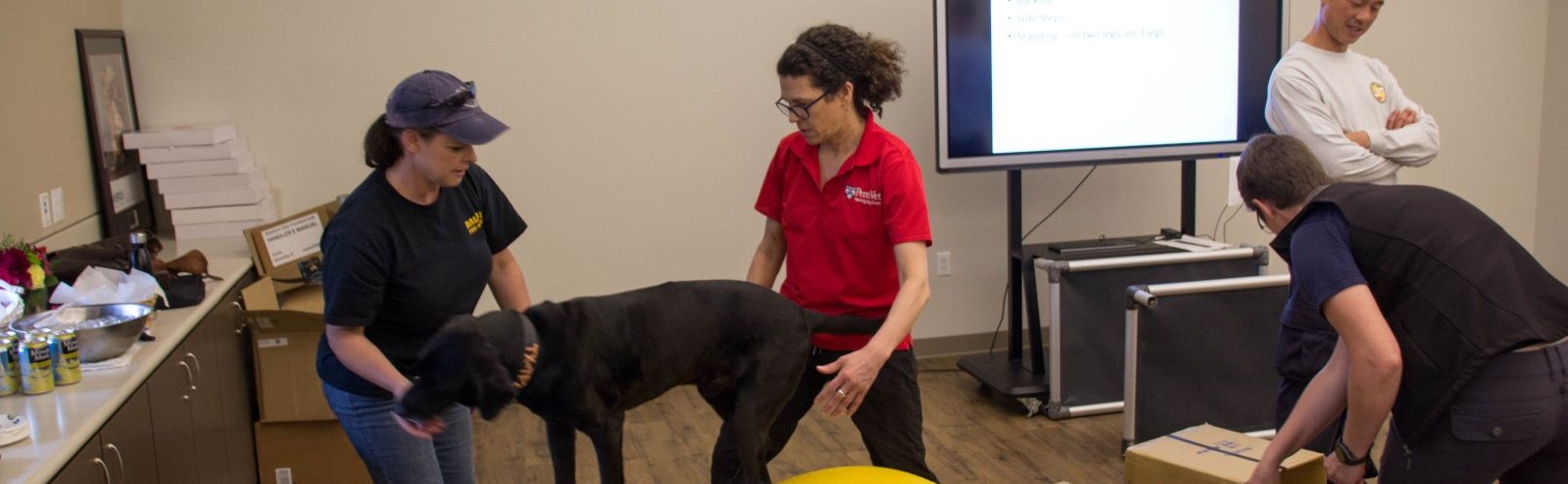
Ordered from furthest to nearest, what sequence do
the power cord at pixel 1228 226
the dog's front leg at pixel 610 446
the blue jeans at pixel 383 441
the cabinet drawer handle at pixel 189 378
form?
the power cord at pixel 1228 226, the cabinet drawer handle at pixel 189 378, the blue jeans at pixel 383 441, the dog's front leg at pixel 610 446

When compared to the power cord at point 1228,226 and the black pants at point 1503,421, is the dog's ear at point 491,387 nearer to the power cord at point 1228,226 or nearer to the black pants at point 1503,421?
the black pants at point 1503,421

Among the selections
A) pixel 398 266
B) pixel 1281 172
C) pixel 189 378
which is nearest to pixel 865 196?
pixel 1281 172

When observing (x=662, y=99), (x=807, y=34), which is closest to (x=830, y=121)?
(x=807, y=34)

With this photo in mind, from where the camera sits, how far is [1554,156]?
17.6 feet

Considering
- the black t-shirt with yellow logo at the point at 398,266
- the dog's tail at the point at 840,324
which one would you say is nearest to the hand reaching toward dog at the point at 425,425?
the black t-shirt with yellow logo at the point at 398,266

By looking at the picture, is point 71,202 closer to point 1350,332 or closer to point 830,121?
point 830,121

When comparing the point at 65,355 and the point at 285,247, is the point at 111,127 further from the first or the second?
the point at 65,355

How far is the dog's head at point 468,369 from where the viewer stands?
1.33 m

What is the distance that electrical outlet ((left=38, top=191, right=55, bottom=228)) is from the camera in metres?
3.12

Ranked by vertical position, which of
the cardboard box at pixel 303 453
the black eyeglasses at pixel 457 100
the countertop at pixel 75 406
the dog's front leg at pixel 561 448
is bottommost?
the cardboard box at pixel 303 453

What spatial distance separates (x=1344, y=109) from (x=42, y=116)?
11.5ft

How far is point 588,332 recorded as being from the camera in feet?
4.88

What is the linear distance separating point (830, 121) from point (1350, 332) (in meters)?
0.95

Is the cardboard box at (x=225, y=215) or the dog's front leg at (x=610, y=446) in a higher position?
the cardboard box at (x=225, y=215)
